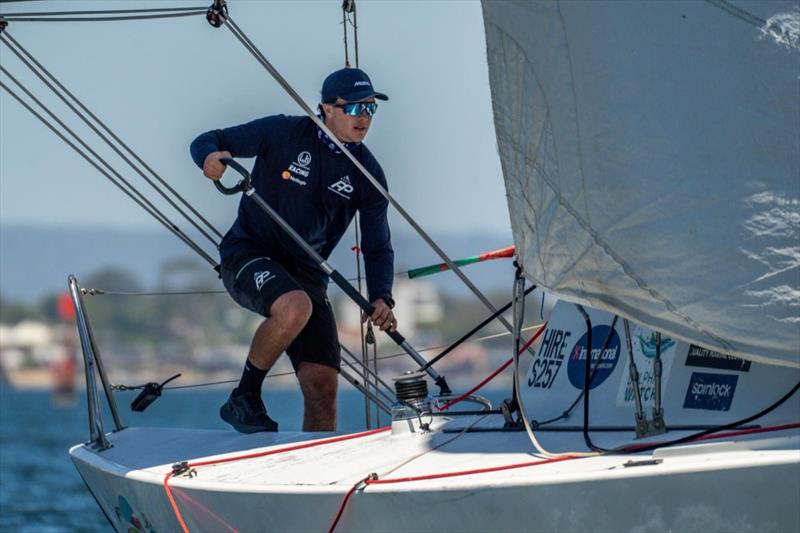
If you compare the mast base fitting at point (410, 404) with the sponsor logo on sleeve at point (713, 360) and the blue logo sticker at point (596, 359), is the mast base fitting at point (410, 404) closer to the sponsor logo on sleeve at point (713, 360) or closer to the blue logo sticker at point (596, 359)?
the blue logo sticker at point (596, 359)

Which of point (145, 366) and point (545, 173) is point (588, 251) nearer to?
point (545, 173)

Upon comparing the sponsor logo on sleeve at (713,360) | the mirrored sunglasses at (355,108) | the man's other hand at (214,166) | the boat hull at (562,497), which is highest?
the mirrored sunglasses at (355,108)

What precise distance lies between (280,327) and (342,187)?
592 mm

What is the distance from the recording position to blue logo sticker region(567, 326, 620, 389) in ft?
17.3

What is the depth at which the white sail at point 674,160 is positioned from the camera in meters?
4.41

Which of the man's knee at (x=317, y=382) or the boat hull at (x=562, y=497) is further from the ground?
the man's knee at (x=317, y=382)

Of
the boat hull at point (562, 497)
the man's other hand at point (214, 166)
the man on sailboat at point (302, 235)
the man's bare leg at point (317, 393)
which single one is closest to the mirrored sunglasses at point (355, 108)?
the man on sailboat at point (302, 235)

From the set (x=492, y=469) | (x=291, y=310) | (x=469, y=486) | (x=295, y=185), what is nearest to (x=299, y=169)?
(x=295, y=185)

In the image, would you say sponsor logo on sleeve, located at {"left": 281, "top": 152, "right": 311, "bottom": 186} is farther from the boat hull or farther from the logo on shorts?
the boat hull

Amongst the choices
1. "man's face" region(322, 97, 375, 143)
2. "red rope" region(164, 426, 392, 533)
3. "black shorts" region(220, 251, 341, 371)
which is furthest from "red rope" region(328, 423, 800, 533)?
"man's face" region(322, 97, 375, 143)

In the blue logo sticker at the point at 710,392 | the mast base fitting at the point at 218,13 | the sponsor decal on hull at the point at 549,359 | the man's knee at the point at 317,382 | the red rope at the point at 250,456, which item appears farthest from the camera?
the man's knee at the point at 317,382

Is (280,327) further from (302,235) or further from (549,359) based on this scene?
(549,359)

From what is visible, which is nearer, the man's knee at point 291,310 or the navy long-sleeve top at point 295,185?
the man's knee at point 291,310

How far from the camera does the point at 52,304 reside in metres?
76.8
